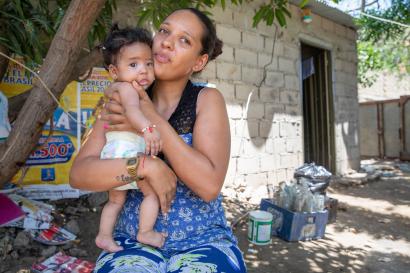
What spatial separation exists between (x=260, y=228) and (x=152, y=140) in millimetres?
2559

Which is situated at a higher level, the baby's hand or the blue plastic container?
the baby's hand

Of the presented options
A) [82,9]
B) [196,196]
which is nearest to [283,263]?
[196,196]

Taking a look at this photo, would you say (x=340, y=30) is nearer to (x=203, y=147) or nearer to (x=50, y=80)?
(x=50, y=80)

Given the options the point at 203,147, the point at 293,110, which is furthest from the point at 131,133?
the point at 293,110

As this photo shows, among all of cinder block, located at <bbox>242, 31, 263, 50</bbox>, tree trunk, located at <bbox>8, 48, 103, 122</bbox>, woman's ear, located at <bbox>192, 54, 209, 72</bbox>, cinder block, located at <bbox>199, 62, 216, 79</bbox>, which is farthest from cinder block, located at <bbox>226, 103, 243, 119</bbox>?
woman's ear, located at <bbox>192, 54, 209, 72</bbox>

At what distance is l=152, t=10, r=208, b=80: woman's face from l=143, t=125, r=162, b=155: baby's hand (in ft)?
0.94

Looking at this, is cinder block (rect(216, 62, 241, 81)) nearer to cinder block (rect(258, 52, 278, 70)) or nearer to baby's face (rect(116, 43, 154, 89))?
cinder block (rect(258, 52, 278, 70))

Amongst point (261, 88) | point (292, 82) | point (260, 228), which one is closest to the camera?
point (260, 228)

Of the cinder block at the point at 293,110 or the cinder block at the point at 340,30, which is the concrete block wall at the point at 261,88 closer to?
the cinder block at the point at 293,110

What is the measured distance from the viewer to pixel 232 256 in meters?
1.39

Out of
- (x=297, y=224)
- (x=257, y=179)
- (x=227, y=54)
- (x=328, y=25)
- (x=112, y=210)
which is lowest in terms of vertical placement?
(x=297, y=224)

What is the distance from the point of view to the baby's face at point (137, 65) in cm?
153

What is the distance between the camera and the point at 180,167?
1365mm

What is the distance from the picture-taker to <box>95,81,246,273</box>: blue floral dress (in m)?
1.31
